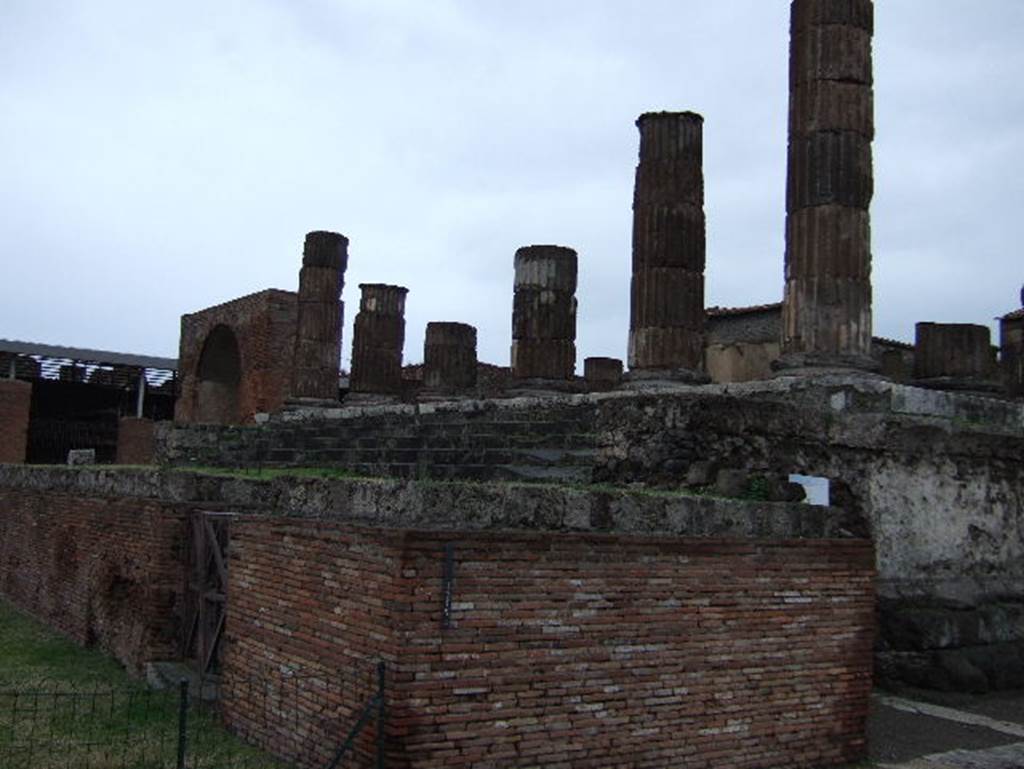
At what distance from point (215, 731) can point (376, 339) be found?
10.4 metres

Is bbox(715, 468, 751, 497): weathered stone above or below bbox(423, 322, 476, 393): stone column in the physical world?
below

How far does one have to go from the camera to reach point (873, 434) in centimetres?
806

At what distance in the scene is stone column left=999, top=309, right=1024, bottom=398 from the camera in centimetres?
1281

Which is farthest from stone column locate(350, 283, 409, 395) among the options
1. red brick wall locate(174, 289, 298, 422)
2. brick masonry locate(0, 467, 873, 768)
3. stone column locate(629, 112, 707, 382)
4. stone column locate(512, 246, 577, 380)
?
brick masonry locate(0, 467, 873, 768)

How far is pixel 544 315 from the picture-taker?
508 inches

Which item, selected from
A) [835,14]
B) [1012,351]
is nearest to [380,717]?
[835,14]

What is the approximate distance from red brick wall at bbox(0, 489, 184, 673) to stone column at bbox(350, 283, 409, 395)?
556cm

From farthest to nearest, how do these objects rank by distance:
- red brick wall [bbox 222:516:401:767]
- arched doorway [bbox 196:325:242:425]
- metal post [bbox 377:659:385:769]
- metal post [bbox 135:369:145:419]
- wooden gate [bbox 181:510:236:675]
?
metal post [bbox 135:369:145:419] → arched doorway [bbox 196:325:242:425] → wooden gate [bbox 181:510:236:675] → red brick wall [bbox 222:516:401:767] → metal post [bbox 377:659:385:769]

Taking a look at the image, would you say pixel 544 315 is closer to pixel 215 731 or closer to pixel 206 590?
pixel 206 590

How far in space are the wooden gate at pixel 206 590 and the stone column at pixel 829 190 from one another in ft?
16.3

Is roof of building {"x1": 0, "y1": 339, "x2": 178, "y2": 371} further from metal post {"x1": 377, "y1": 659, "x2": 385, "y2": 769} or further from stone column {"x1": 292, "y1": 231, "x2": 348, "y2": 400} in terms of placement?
metal post {"x1": 377, "y1": 659, "x2": 385, "y2": 769}

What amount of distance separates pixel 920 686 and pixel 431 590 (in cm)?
Result: 467

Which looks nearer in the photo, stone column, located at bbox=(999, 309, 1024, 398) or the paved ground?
the paved ground

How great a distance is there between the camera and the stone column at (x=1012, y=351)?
12.8 meters
